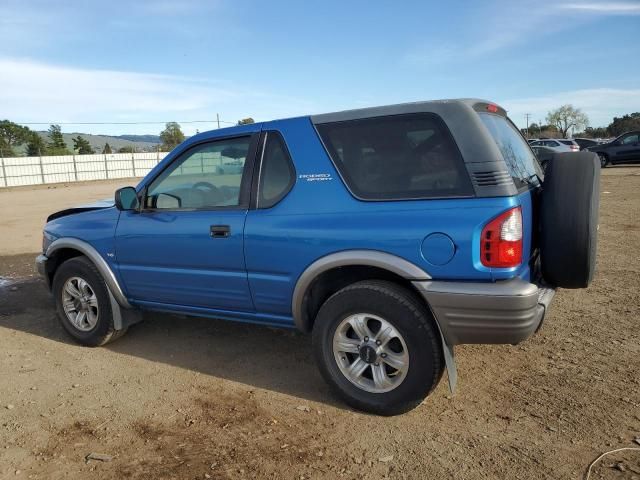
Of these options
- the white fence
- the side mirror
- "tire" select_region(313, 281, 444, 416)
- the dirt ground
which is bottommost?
the dirt ground

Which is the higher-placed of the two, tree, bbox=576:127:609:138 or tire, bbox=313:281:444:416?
tree, bbox=576:127:609:138

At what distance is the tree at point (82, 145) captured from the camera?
55.5 metres

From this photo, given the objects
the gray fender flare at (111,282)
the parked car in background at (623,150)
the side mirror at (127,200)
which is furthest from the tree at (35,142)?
the side mirror at (127,200)

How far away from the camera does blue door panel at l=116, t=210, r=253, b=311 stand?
360 cm

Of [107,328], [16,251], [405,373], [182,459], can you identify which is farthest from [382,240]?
[16,251]

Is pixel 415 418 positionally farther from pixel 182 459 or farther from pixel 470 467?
pixel 182 459

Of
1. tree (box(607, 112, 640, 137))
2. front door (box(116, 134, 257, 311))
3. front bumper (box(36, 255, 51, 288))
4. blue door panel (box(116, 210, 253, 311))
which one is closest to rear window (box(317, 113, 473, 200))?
front door (box(116, 134, 257, 311))

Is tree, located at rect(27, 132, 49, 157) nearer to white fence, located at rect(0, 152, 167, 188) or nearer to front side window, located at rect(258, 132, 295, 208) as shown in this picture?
white fence, located at rect(0, 152, 167, 188)

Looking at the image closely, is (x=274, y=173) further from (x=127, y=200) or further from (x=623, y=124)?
(x=623, y=124)

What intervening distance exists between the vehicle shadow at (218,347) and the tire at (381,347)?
26 centimetres

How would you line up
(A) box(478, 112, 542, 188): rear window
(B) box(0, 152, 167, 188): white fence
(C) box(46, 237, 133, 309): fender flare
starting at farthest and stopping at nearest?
(B) box(0, 152, 167, 188): white fence → (C) box(46, 237, 133, 309): fender flare → (A) box(478, 112, 542, 188): rear window

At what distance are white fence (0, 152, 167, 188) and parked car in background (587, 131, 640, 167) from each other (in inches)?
1223

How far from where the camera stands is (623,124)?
7106 cm

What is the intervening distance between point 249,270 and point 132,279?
1.25 metres
